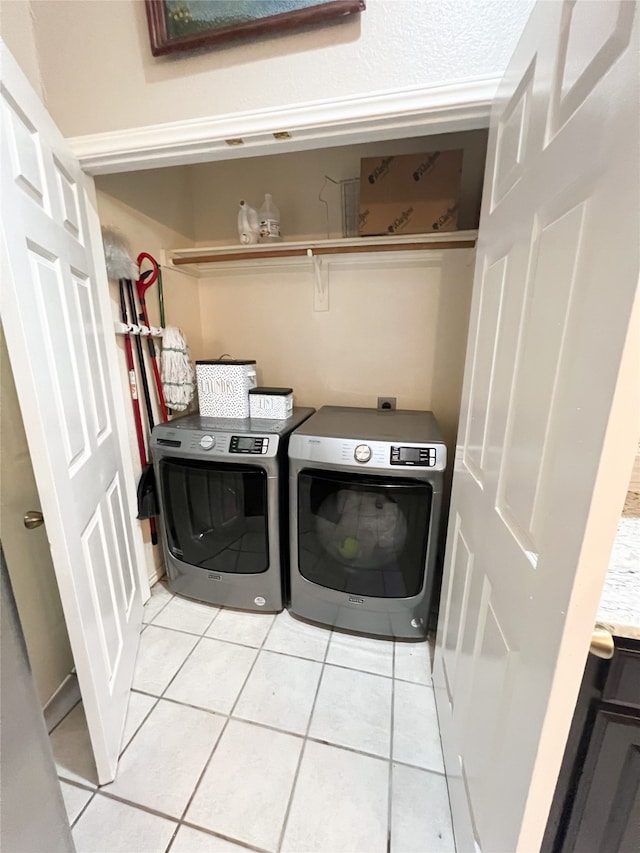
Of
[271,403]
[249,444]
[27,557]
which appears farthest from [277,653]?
[271,403]

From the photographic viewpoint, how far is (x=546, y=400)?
1.86 ft

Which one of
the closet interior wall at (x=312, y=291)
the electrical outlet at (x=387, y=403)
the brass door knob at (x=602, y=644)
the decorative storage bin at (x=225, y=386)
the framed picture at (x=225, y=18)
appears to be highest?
the framed picture at (x=225, y=18)

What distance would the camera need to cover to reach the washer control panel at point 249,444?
1.53 m

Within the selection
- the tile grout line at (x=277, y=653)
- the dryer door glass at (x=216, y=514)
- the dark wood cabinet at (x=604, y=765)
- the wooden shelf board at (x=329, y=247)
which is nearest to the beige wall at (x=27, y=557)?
the tile grout line at (x=277, y=653)

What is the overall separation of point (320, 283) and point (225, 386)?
31.9 inches

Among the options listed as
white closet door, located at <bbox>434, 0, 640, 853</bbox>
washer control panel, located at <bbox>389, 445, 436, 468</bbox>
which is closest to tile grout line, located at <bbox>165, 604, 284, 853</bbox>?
white closet door, located at <bbox>434, 0, 640, 853</bbox>

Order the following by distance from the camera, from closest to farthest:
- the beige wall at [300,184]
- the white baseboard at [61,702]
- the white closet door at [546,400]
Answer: the white closet door at [546,400]
the white baseboard at [61,702]
the beige wall at [300,184]

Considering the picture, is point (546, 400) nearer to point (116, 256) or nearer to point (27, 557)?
point (27, 557)

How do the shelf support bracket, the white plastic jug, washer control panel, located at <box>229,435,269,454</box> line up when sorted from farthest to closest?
the shelf support bracket < the white plastic jug < washer control panel, located at <box>229,435,269,454</box>

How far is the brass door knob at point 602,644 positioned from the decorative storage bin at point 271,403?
145cm

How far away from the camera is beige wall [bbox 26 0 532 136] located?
881 mm

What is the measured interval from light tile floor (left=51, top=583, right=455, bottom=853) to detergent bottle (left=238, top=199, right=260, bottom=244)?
6.58 ft

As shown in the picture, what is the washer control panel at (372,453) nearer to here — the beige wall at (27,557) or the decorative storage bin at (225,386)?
the decorative storage bin at (225,386)

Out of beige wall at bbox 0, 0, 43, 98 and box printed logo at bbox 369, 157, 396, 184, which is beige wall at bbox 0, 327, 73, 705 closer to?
beige wall at bbox 0, 0, 43, 98
